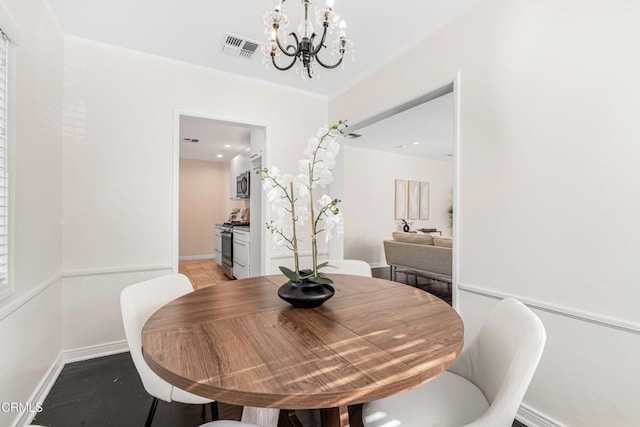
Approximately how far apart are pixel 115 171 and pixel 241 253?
7.66ft

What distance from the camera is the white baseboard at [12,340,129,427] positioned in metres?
1.64

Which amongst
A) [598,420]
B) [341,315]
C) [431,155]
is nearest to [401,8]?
[341,315]

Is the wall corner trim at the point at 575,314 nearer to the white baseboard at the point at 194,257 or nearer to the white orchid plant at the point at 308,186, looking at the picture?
the white orchid plant at the point at 308,186

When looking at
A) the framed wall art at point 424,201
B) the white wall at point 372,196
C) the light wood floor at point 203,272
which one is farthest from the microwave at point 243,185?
the framed wall art at point 424,201

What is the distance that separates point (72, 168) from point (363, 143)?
4.85 m

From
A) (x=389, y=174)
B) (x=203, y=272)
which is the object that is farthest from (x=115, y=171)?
(x=389, y=174)

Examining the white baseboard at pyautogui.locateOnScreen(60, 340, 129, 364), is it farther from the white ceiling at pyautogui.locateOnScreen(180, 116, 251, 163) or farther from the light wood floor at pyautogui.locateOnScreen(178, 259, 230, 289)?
the white ceiling at pyautogui.locateOnScreen(180, 116, 251, 163)

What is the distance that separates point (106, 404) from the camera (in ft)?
5.84

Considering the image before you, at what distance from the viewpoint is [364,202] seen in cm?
655

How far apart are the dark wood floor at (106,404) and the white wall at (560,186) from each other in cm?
58

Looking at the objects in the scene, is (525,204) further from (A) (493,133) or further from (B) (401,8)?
(B) (401,8)

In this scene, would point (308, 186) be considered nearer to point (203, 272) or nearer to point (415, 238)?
point (415, 238)

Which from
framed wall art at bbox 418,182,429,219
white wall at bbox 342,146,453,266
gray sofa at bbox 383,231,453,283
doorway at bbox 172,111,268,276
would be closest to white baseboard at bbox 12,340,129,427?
doorway at bbox 172,111,268,276

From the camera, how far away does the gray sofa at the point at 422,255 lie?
4.44 metres
